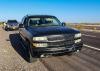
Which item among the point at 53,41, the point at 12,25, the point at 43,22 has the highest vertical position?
the point at 43,22

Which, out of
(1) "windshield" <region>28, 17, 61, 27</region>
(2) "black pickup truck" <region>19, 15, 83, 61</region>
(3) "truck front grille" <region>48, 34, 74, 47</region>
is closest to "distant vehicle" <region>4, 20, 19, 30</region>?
(1) "windshield" <region>28, 17, 61, 27</region>

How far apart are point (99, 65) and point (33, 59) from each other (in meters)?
2.44

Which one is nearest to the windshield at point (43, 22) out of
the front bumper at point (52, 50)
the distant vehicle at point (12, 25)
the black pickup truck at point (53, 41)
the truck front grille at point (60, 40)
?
the black pickup truck at point (53, 41)

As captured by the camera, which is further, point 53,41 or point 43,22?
point 43,22

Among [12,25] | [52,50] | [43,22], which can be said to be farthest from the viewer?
[12,25]

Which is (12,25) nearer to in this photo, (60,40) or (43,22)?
(43,22)

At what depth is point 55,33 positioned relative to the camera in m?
7.55

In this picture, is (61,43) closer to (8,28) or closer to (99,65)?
(99,65)

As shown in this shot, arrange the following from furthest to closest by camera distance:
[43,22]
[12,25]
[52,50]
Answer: [12,25] → [43,22] → [52,50]

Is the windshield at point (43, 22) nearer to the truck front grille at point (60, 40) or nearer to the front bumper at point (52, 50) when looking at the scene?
the truck front grille at point (60, 40)

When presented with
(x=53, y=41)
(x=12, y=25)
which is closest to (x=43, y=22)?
(x=53, y=41)

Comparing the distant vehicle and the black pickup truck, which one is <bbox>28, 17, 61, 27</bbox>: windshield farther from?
the distant vehicle

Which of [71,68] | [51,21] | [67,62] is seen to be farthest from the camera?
[51,21]

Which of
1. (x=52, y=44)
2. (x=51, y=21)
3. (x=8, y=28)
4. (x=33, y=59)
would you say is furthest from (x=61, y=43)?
(x=8, y=28)
